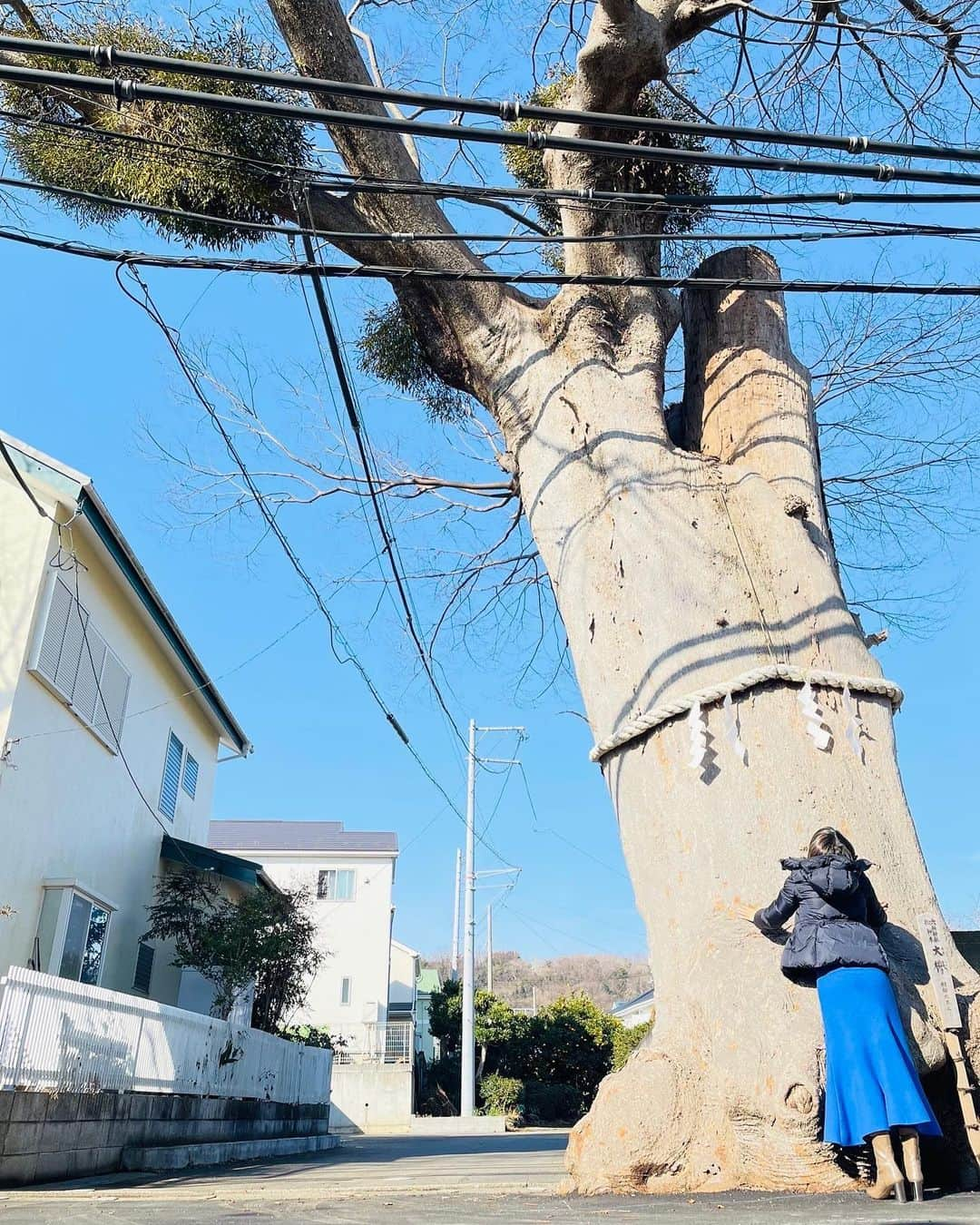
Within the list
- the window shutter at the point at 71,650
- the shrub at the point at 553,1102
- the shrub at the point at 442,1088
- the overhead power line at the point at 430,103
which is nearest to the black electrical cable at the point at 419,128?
the overhead power line at the point at 430,103

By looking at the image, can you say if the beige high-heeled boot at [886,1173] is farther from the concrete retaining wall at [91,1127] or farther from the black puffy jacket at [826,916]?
the concrete retaining wall at [91,1127]

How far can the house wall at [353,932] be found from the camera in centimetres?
3203

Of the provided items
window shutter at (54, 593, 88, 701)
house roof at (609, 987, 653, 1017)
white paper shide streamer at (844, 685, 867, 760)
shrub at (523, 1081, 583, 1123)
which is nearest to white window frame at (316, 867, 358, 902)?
shrub at (523, 1081, 583, 1123)

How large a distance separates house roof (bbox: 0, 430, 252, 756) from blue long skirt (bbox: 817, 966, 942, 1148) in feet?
25.1

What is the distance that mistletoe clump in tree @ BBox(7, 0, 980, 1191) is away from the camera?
3.82 meters

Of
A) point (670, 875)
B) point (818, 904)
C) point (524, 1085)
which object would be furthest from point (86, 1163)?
point (524, 1085)

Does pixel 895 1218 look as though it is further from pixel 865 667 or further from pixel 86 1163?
pixel 86 1163

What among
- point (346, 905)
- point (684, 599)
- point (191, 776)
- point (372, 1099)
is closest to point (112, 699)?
point (191, 776)

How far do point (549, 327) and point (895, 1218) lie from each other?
5278 mm

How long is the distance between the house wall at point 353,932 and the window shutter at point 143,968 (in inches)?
728

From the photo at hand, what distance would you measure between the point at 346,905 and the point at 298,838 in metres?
3.02

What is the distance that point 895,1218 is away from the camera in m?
2.93

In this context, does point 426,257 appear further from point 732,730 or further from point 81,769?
point 81,769

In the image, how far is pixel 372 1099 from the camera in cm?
2355
